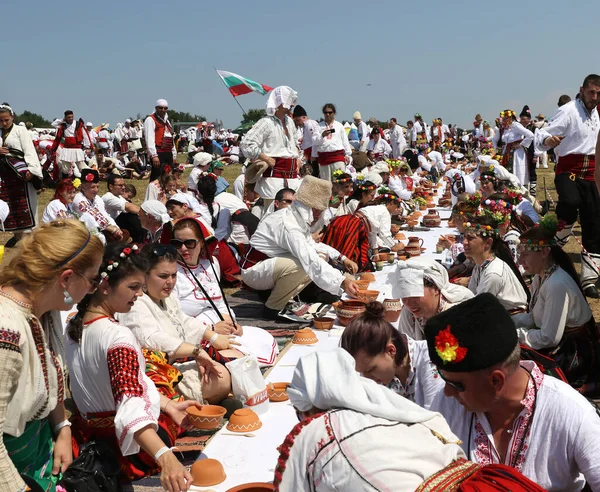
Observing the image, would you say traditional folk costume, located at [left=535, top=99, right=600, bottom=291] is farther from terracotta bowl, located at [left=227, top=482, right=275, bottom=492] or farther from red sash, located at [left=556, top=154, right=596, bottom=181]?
terracotta bowl, located at [left=227, top=482, right=275, bottom=492]

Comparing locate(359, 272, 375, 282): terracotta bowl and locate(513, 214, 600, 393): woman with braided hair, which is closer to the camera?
locate(513, 214, 600, 393): woman with braided hair

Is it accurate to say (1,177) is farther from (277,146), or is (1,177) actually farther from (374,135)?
(374,135)

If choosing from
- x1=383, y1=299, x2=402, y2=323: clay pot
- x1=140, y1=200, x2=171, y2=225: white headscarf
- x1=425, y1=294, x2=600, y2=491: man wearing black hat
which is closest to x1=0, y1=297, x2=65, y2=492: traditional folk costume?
x1=425, y1=294, x2=600, y2=491: man wearing black hat

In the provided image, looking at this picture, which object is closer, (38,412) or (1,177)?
(38,412)

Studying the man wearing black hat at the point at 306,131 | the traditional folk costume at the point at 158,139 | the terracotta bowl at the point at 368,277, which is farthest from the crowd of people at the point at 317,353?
the man wearing black hat at the point at 306,131

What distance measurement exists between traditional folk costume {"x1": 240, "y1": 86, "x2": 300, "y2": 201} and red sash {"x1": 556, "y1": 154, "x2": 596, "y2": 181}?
120 inches

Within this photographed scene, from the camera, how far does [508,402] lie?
197cm

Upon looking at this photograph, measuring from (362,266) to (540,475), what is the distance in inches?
186

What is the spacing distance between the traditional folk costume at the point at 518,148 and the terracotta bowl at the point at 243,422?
30.2 ft

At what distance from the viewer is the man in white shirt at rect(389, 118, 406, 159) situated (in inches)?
731

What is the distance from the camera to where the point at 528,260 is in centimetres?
367

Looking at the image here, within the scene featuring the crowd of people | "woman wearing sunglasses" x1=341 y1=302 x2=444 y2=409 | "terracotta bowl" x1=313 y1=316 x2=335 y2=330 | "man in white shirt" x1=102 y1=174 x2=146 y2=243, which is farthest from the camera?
"man in white shirt" x1=102 y1=174 x2=146 y2=243

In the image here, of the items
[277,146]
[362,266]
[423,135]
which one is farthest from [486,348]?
[423,135]

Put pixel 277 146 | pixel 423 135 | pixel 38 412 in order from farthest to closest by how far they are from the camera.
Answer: pixel 423 135
pixel 277 146
pixel 38 412
